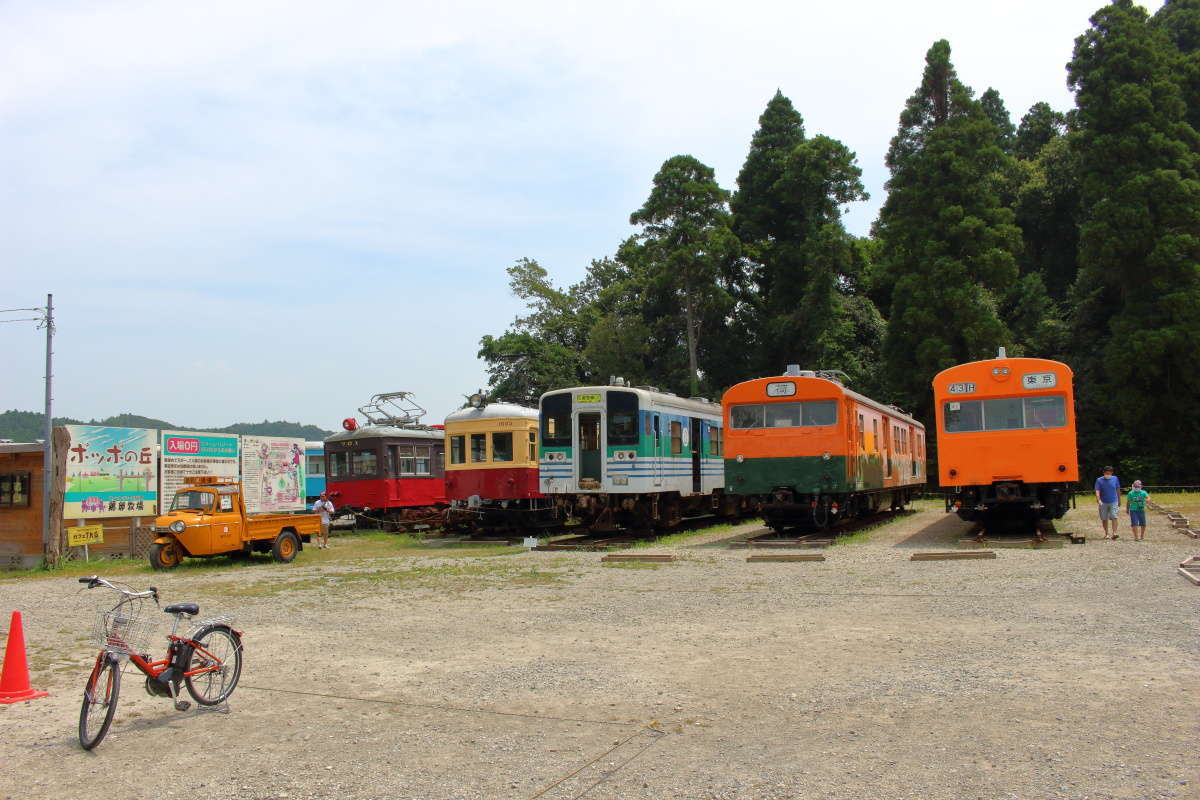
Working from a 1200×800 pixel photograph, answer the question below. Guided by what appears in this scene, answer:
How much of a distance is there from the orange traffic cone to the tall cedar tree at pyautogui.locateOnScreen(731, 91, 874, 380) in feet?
104

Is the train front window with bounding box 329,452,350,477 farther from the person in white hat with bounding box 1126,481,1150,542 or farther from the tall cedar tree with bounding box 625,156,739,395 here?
the person in white hat with bounding box 1126,481,1150,542

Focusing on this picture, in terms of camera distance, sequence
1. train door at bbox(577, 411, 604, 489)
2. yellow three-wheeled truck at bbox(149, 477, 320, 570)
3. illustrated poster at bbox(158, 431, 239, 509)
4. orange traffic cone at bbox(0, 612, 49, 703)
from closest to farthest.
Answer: orange traffic cone at bbox(0, 612, 49, 703), yellow three-wheeled truck at bbox(149, 477, 320, 570), train door at bbox(577, 411, 604, 489), illustrated poster at bbox(158, 431, 239, 509)

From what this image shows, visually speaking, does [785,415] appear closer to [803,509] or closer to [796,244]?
[803,509]

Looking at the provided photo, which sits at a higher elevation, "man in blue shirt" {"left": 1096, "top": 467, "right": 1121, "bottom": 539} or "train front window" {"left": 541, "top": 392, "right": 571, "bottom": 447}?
"train front window" {"left": 541, "top": 392, "right": 571, "bottom": 447}

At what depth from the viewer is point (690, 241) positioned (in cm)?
3791

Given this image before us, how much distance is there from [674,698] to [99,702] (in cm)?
363

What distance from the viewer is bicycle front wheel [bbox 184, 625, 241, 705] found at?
253 inches

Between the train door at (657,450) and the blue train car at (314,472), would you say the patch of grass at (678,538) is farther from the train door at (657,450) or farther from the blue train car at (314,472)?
the blue train car at (314,472)

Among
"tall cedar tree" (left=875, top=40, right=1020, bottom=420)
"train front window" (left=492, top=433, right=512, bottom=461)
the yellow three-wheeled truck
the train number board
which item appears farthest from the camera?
"tall cedar tree" (left=875, top=40, right=1020, bottom=420)

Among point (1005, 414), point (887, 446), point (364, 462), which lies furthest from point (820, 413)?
point (364, 462)

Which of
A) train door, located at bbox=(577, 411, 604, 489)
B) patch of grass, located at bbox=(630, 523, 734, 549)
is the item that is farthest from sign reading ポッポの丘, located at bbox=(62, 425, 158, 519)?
patch of grass, located at bbox=(630, 523, 734, 549)

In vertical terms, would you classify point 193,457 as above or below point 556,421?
below

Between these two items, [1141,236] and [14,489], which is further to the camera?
[1141,236]

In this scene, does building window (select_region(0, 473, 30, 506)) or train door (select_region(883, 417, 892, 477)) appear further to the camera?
train door (select_region(883, 417, 892, 477))
